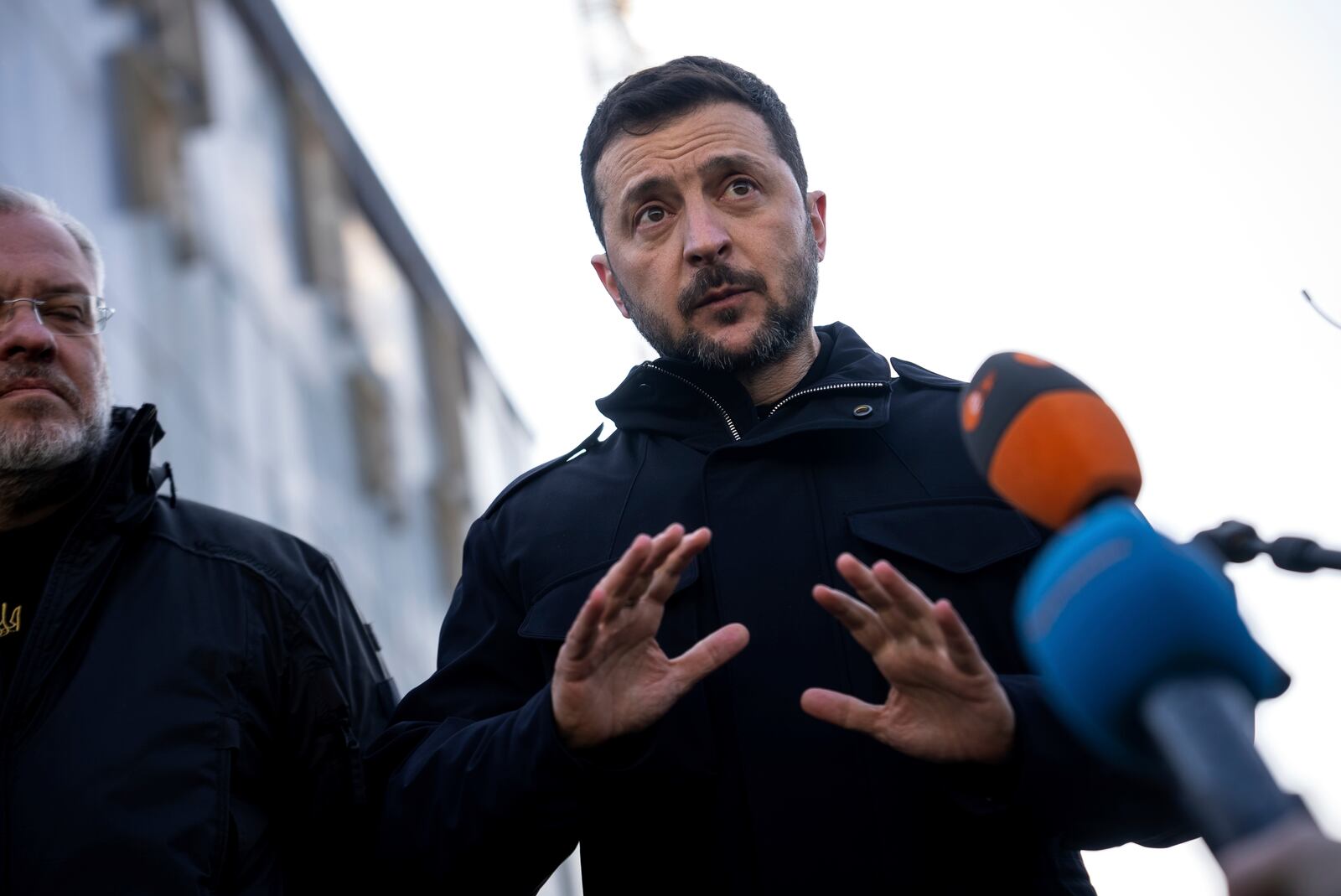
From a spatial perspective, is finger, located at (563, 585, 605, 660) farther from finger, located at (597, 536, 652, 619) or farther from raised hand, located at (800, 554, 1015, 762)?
raised hand, located at (800, 554, 1015, 762)

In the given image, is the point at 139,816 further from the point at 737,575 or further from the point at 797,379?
the point at 797,379

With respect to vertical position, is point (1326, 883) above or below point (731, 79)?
below

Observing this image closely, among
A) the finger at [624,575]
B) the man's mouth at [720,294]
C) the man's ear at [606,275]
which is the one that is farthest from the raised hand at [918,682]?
the man's ear at [606,275]

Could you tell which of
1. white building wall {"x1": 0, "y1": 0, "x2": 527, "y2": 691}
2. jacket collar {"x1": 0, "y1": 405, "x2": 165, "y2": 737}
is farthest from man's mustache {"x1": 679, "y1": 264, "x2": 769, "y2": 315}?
white building wall {"x1": 0, "y1": 0, "x2": 527, "y2": 691}

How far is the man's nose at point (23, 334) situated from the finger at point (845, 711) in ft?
6.65

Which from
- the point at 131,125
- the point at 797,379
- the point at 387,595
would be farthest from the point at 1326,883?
the point at 387,595

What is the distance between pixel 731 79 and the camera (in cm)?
326

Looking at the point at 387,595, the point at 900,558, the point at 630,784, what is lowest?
the point at 630,784

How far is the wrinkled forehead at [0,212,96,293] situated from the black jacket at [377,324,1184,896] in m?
1.22

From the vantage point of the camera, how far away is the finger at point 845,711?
212 cm

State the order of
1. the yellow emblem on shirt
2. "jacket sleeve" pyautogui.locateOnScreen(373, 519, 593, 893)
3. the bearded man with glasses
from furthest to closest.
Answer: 1. the yellow emblem on shirt
2. the bearded man with glasses
3. "jacket sleeve" pyautogui.locateOnScreen(373, 519, 593, 893)

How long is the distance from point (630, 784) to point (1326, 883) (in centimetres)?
151

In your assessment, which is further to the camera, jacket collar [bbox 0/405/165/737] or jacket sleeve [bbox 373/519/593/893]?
jacket collar [bbox 0/405/165/737]

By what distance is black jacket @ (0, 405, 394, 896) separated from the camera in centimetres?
264
